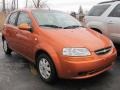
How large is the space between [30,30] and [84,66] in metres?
1.69

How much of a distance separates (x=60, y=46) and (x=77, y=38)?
491 mm

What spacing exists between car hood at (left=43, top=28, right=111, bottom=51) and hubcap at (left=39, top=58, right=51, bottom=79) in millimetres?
540

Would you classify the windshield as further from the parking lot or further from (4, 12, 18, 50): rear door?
the parking lot

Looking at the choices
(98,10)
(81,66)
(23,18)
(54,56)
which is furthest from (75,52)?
(98,10)

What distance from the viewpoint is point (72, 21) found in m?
5.77

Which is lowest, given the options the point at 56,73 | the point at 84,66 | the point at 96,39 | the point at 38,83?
the point at 38,83

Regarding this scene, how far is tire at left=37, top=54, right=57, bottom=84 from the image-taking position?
449 cm

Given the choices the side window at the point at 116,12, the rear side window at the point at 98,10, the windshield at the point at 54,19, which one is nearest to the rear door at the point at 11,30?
the windshield at the point at 54,19

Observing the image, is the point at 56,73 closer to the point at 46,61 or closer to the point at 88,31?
the point at 46,61

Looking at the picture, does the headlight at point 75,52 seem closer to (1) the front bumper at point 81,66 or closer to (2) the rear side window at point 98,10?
→ (1) the front bumper at point 81,66

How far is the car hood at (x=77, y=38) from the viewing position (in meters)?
4.39

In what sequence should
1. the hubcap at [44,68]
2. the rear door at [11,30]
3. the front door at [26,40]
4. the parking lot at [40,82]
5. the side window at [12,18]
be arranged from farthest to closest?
the side window at [12,18], the rear door at [11,30], the front door at [26,40], the hubcap at [44,68], the parking lot at [40,82]

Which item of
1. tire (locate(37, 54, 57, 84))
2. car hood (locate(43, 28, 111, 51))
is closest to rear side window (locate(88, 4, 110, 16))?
car hood (locate(43, 28, 111, 51))

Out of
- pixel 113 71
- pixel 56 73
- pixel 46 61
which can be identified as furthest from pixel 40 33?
pixel 113 71
